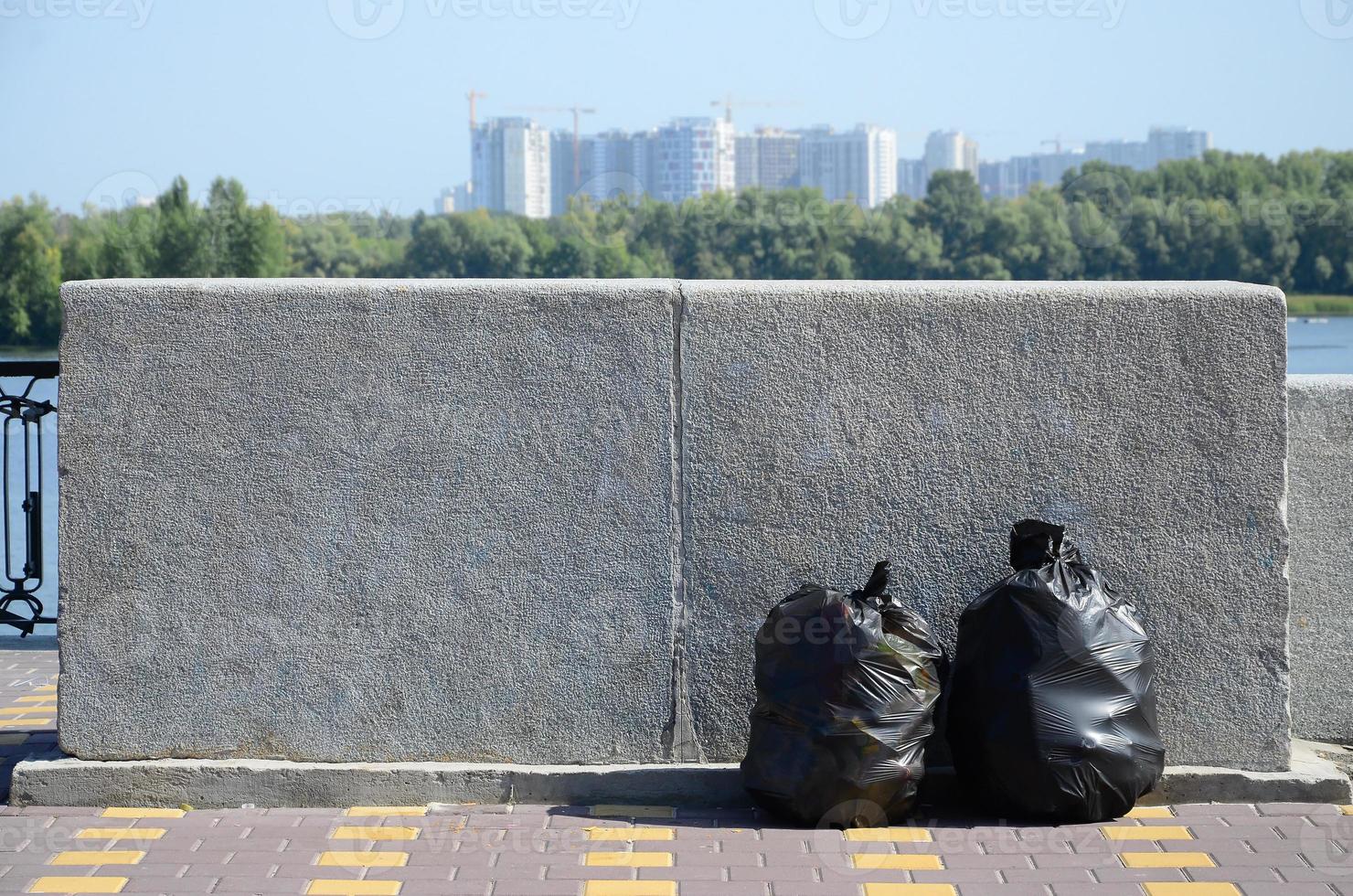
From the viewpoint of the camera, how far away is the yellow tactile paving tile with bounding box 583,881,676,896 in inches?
121

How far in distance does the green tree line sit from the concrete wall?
4438cm

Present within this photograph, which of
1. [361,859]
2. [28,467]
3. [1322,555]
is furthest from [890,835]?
[28,467]

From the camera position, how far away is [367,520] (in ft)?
12.2

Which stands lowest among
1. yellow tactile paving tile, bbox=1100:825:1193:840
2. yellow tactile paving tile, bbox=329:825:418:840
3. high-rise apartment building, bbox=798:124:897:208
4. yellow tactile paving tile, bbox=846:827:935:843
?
yellow tactile paving tile, bbox=329:825:418:840

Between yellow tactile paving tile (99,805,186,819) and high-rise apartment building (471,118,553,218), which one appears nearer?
yellow tactile paving tile (99,805,186,819)

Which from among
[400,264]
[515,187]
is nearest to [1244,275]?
[400,264]

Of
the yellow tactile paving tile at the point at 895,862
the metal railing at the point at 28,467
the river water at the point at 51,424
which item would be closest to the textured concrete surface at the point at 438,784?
the yellow tactile paving tile at the point at 895,862

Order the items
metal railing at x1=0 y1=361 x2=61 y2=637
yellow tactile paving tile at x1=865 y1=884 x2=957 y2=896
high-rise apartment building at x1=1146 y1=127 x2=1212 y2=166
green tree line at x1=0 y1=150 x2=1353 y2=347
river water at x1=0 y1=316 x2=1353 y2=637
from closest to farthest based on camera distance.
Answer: yellow tactile paving tile at x1=865 y1=884 x2=957 y2=896 → metal railing at x1=0 y1=361 x2=61 y2=637 → river water at x1=0 y1=316 x2=1353 y2=637 → green tree line at x1=0 y1=150 x2=1353 y2=347 → high-rise apartment building at x1=1146 y1=127 x2=1212 y2=166

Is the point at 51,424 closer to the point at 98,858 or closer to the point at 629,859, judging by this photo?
the point at 98,858

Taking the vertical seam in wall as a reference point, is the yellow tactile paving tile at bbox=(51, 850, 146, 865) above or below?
below

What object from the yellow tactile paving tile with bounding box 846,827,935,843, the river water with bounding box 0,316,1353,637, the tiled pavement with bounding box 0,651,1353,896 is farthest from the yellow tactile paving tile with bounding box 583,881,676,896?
the river water with bounding box 0,316,1353,637

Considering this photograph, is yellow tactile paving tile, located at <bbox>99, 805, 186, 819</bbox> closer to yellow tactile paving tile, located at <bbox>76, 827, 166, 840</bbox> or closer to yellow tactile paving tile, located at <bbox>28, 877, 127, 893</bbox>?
yellow tactile paving tile, located at <bbox>76, 827, 166, 840</bbox>

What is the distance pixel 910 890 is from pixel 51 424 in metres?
13.7

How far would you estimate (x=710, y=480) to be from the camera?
12.2 feet
